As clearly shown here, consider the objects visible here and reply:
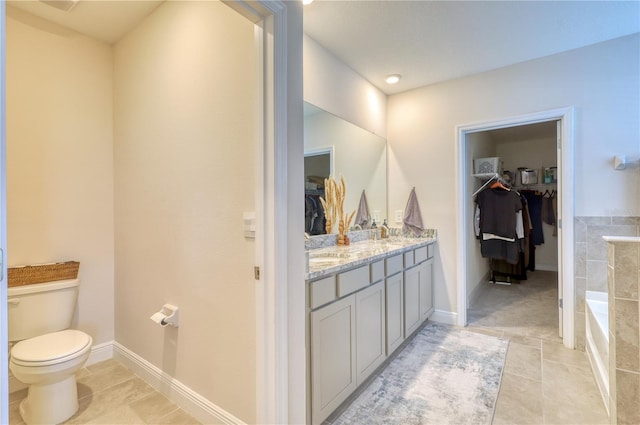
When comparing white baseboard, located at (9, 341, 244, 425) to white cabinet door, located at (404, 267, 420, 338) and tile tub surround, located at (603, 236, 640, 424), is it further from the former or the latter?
tile tub surround, located at (603, 236, 640, 424)

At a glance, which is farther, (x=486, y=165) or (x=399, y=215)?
(x=486, y=165)

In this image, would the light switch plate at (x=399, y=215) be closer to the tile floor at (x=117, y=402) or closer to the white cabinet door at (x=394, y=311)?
the white cabinet door at (x=394, y=311)

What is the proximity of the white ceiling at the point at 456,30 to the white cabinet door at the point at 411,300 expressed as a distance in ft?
6.05

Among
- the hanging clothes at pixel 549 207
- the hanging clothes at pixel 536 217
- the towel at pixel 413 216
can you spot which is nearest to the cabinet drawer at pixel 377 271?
the towel at pixel 413 216

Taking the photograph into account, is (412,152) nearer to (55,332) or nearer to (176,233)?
(176,233)

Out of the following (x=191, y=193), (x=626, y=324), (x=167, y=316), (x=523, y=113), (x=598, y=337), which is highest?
(x=523, y=113)

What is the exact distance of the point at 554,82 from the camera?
101 inches

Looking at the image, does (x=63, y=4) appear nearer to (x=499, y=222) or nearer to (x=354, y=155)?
(x=354, y=155)

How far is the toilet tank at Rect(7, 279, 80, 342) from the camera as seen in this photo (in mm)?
1796

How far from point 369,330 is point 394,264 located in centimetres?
55

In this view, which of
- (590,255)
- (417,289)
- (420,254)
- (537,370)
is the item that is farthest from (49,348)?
(590,255)

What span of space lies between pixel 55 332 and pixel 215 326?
120 centimetres

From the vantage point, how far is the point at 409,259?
2.53 m

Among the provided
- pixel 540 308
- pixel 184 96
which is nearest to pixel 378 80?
pixel 184 96
